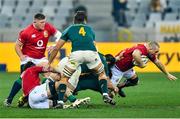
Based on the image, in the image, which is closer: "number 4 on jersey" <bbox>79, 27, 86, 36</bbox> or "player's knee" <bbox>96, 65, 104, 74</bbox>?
"number 4 on jersey" <bbox>79, 27, 86, 36</bbox>

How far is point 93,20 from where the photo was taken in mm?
39500

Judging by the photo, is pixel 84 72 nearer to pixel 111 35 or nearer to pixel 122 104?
pixel 122 104

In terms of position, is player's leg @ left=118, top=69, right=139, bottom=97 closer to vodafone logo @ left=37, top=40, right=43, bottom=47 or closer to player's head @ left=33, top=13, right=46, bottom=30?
vodafone logo @ left=37, top=40, right=43, bottom=47

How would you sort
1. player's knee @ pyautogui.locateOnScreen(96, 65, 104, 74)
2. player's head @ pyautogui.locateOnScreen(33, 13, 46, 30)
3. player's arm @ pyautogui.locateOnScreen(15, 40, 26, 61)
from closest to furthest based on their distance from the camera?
player's knee @ pyautogui.locateOnScreen(96, 65, 104, 74), player's head @ pyautogui.locateOnScreen(33, 13, 46, 30), player's arm @ pyautogui.locateOnScreen(15, 40, 26, 61)

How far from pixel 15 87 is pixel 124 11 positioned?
23.3 metres

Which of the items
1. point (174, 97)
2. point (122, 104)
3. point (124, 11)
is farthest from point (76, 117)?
point (124, 11)

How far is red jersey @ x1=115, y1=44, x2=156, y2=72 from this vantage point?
758 inches

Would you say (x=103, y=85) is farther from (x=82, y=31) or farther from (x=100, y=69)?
(x=82, y=31)

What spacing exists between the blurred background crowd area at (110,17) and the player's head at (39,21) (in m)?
18.4

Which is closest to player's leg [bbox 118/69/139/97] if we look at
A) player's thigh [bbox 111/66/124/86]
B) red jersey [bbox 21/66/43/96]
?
player's thigh [bbox 111/66/124/86]

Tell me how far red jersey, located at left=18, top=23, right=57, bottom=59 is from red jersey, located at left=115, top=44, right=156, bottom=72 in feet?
6.42

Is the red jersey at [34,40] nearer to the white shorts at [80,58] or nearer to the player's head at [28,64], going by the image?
the player's head at [28,64]

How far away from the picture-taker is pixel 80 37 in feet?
57.1

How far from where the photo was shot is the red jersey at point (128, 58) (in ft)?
63.1
